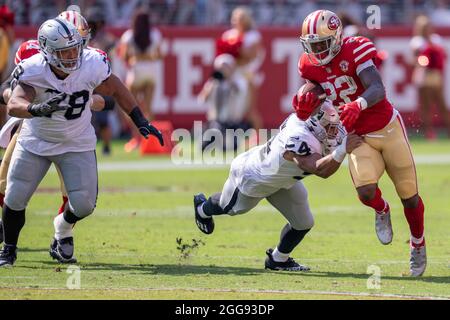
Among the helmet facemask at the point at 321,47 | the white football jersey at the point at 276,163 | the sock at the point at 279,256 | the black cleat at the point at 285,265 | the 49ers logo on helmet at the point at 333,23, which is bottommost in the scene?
the black cleat at the point at 285,265

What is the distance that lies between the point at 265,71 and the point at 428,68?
9.88ft

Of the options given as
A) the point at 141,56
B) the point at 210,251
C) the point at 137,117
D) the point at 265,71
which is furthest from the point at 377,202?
the point at 265,71

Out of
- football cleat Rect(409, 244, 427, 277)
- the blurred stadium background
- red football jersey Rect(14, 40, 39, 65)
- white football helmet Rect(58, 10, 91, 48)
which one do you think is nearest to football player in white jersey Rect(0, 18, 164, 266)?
white football helmet Rect(58, 10, 91, 48)

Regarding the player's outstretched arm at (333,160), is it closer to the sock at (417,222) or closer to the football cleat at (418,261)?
the sock at (417,222)

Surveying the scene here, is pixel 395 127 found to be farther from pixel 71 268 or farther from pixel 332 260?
pixel 71 268

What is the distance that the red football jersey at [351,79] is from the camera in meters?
7.57

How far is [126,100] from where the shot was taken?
8.08 metres

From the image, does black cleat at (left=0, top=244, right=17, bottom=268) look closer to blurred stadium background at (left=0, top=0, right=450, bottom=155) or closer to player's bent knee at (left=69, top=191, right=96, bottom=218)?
player's bent knee at (left=69, top=191, right=96, bottom=218)

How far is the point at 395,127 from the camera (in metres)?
7.67

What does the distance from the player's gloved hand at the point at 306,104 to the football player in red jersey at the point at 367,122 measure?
0.21 meters

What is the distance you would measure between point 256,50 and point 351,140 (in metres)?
10.4

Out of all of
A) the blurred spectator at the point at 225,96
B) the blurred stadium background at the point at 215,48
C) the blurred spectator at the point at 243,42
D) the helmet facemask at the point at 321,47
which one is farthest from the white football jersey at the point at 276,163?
the blurred stadium background at the point at 215,48

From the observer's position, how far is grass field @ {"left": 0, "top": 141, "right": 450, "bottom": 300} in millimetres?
6906

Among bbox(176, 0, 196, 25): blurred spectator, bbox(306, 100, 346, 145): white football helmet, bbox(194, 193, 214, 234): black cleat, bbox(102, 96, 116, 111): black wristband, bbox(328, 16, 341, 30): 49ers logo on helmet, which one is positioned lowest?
bbox(194, 193, 214, 234): black cleat
